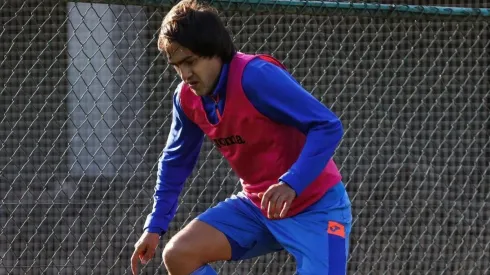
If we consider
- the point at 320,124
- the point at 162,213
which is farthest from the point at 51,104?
the point at 320,124

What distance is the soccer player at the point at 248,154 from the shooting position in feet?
10.6

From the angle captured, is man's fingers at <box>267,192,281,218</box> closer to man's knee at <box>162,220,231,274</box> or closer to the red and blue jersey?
the red and blue jersey

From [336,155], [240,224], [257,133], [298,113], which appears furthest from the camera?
[336,155]

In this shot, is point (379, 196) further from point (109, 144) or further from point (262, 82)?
point (262, 82)

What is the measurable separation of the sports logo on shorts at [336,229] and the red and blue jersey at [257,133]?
0.33ft

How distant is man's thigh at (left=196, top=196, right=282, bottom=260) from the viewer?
355cm

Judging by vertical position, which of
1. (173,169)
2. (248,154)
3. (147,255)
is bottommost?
(147,255)

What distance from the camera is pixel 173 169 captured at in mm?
3652

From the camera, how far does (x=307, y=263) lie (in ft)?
11.1

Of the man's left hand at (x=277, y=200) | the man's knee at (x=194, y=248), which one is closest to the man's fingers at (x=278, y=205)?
the man's left hand at (x=277, y=200)

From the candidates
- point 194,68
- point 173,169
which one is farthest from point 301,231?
point 194,68

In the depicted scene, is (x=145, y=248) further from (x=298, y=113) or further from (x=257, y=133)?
(x=298, y=113)

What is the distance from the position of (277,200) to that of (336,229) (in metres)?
0.44

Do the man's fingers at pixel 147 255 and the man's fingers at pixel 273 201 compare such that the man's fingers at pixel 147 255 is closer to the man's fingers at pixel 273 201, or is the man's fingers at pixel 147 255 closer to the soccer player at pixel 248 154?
the soccer player at pixel 248 154
